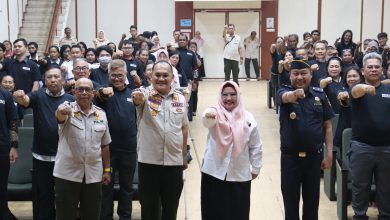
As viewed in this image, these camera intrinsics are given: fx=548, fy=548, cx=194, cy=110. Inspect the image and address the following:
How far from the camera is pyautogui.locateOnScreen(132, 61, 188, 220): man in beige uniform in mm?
4238

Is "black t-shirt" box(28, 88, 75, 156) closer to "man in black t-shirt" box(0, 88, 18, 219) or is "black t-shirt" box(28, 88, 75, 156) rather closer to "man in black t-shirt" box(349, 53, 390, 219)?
"man in black t-shirt" box(0, 88, 18, 219)

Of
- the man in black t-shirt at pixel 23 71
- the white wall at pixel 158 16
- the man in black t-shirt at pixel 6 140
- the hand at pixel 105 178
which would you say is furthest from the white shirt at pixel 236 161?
the white wall at pixel 158 16

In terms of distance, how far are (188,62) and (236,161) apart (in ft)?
20.0

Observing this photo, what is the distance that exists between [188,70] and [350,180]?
5100mm

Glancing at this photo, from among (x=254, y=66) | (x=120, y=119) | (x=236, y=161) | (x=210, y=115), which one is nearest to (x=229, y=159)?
(x=236, y=161)

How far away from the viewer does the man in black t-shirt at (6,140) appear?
197 inches

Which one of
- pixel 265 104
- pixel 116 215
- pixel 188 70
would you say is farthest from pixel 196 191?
pixel 265 104

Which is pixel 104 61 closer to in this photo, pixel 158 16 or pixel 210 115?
pixel 210 115

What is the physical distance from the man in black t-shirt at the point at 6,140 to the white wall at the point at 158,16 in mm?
12748

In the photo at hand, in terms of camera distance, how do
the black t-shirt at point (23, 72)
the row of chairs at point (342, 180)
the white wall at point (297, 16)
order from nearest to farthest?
the row of chairs at point (342, 180), the black t-shirt at point (23, 72), the white wall at point (297, 16)

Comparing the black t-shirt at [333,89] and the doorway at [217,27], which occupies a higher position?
the doorway at [217,27]

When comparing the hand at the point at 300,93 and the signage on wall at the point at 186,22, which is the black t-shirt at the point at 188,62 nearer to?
the hand at the point at 300,93

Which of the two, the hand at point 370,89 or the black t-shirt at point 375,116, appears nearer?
the hand at point 370,89

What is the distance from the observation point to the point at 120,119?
16.9 ft
